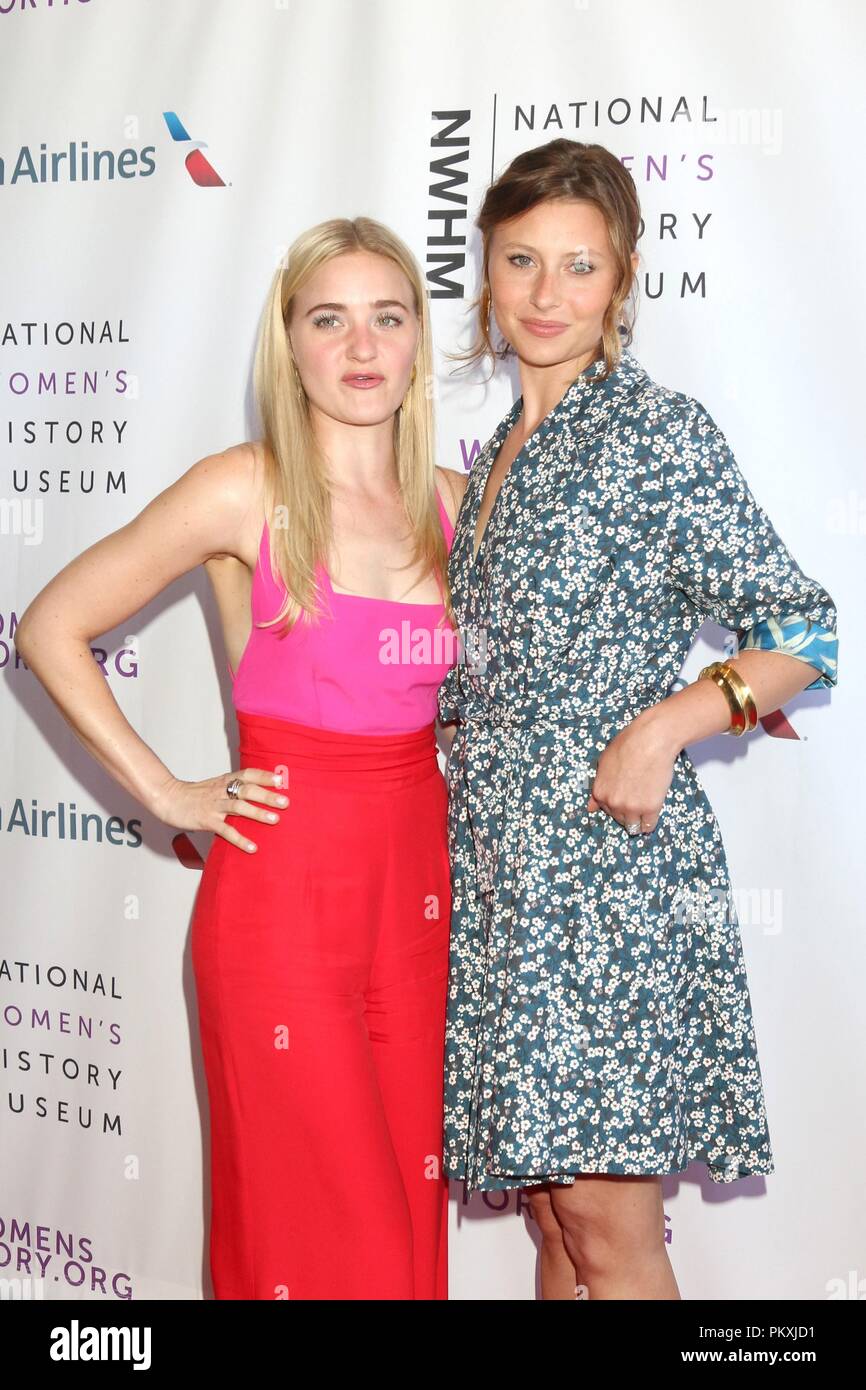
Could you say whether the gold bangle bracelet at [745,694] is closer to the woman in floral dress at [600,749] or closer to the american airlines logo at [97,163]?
the woman in floral dress at [600,749]

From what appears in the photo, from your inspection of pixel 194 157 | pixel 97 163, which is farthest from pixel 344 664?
pixel 97 163

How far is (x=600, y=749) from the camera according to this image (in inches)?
70.8

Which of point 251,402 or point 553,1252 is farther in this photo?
point 251,402

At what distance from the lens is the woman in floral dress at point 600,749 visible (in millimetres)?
1746

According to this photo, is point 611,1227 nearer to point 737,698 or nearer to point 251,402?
point 737,698

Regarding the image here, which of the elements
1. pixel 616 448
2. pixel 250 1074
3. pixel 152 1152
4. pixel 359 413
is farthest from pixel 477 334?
pixel 152 1152

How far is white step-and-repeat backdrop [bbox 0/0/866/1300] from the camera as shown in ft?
7.68

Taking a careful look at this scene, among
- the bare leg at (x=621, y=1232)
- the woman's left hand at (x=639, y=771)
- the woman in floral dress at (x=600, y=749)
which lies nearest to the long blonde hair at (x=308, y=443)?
the woman in floral dress at (x=600, y=749)

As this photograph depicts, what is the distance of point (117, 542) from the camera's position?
2008mm

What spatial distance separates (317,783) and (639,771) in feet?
1.53

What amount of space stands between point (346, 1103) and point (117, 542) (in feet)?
2.83

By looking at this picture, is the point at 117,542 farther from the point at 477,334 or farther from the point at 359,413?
the point at 477,334

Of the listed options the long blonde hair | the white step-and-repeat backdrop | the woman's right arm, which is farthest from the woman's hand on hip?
the white step-and-repeat backdrop
